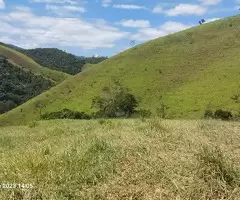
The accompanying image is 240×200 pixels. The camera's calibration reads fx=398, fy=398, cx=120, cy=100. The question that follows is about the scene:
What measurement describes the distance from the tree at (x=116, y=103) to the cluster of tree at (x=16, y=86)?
60.3 meters

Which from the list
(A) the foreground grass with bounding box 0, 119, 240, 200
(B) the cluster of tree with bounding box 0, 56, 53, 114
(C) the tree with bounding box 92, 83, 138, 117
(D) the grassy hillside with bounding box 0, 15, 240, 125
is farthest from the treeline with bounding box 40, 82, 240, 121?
(A) the foreground grass with bounding box 0, 119, 240, 200

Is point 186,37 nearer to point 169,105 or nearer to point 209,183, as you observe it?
point 169,105

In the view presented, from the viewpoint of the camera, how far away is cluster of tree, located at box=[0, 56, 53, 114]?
153 m

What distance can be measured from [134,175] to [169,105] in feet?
259

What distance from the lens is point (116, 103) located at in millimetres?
80812

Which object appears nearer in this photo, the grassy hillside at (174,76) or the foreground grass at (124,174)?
the foreground grass at (124,174)

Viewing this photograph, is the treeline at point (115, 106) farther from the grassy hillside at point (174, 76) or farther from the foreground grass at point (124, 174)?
the foreground grass at point (124, 174)

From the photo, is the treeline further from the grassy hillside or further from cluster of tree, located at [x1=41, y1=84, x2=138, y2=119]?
the grassy hillside

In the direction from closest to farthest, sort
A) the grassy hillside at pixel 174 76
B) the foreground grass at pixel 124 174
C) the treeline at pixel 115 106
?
the foreground grass at pixel 124 174, the treeline at pixel 115 106, the grassy hillside at pixel 174 76

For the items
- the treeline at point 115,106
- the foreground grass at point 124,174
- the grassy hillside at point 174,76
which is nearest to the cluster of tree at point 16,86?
the grassy hillside at point 174,76

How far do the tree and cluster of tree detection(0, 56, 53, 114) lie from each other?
6030 cm

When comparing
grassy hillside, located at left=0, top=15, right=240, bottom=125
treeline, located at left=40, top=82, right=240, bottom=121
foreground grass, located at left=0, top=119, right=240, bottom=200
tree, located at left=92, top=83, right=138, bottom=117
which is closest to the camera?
foreground grass, located at left=0, top=119, right=240, bottom=200

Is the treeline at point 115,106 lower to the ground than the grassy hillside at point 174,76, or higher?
lower

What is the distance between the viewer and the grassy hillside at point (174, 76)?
84.8 m
